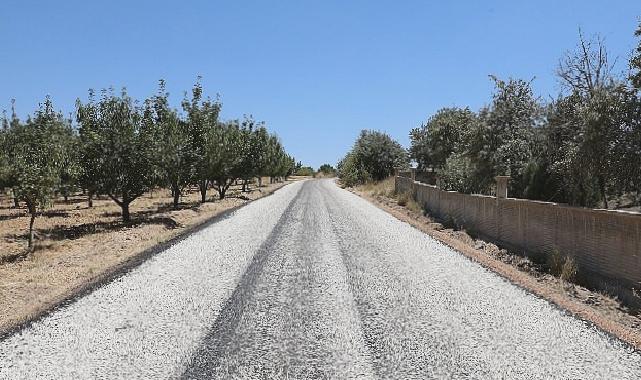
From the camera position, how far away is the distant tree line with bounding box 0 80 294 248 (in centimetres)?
1641

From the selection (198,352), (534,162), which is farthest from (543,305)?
(534,162)

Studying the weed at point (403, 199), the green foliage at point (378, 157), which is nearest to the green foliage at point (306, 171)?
the green foliage at point (378, 157)

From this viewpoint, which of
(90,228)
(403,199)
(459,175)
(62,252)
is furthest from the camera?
(403,199)

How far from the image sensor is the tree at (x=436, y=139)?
5453 centimetres

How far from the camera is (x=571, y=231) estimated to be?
11117 mm

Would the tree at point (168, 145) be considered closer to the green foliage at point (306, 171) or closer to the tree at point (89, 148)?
the tree at point (89, 148)

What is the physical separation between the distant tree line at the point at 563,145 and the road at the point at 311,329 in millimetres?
4243

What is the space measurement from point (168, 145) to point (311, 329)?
1885cm

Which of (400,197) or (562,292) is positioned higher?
(400,197)

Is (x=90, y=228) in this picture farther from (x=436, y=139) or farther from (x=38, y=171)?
(x=436, y=139)

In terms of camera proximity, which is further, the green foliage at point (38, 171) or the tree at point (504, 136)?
the tree at point (504, 136)

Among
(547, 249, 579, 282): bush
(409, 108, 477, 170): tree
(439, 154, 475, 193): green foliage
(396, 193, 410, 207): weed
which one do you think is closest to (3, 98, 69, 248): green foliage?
(547, 249, 579, 282): bush

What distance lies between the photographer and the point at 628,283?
9.08 m

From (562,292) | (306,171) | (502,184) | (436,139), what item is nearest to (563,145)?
(502,184)
